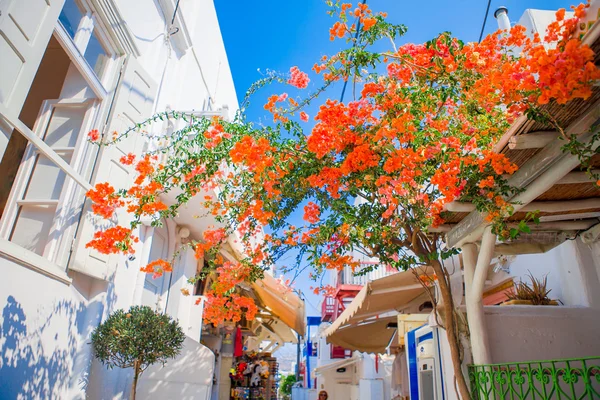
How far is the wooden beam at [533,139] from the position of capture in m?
2.91

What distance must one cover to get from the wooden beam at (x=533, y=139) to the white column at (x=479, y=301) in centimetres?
114

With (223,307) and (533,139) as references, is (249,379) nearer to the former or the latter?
(223,307)

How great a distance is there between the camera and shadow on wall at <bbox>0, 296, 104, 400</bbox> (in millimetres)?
3695

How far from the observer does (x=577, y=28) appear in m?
2.61

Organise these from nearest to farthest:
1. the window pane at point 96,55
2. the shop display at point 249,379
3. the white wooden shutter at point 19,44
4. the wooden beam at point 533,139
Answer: the wooden beam at point 533,139 → the white wooden shutter at point 19,44 → the window pane at point 96,55 → the shop display at point 249,379

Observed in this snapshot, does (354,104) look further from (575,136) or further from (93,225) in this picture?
(93,225)

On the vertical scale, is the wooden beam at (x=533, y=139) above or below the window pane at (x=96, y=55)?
below

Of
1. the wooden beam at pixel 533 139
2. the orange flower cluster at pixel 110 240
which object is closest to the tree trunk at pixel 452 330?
the wooden beam at pixel 533 139

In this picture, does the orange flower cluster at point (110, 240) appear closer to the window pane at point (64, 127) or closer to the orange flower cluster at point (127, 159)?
the orange flower cluster at point (127, 159)

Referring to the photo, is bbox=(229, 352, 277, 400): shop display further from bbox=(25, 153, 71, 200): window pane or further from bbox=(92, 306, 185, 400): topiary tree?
bbox=(25, 153, 71, 200): window pane

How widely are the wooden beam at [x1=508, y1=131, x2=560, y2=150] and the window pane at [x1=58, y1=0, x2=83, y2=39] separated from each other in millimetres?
5137

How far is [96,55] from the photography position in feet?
18.9

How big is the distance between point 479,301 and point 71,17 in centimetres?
587

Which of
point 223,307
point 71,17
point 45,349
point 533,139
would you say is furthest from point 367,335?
point 71,17
